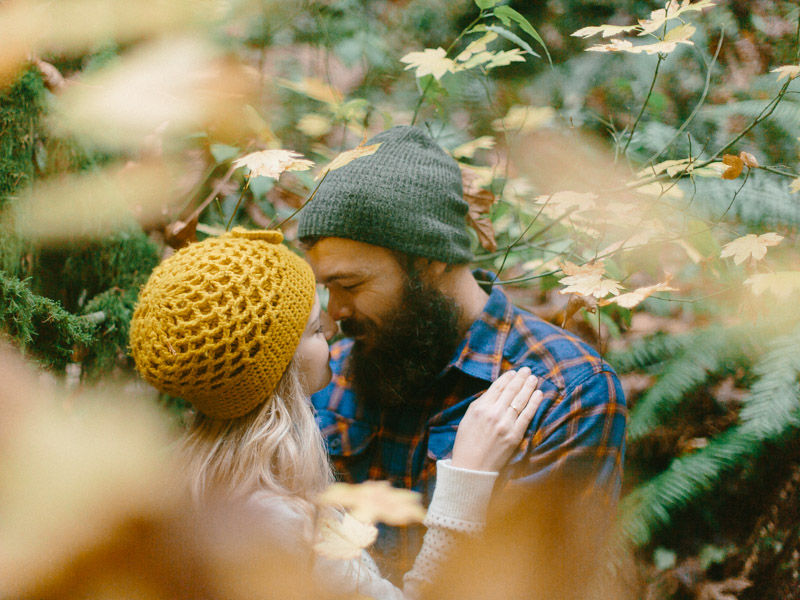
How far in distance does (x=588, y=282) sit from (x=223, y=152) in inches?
44.9

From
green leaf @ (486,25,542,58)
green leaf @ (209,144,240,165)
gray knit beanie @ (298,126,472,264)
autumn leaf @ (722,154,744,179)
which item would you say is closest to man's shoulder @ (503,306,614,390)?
gray knit beanie @ (298,126,472,264)

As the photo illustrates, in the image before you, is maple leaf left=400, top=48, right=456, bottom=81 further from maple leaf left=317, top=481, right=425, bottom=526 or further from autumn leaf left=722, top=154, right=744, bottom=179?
maple leaf left=317, top=481, right=425, bottom=526

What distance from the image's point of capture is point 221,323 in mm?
983

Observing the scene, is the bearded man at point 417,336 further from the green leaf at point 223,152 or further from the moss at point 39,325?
the moss at point 39,325

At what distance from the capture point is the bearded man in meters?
1.22

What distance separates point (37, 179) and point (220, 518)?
99 centimetres

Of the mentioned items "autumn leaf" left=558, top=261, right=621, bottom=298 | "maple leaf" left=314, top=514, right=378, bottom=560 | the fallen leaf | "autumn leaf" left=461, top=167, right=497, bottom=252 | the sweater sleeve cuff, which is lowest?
the sweater sleeve cuff

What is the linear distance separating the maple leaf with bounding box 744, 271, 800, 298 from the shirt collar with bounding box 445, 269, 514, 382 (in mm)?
592

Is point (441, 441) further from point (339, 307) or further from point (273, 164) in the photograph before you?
point (273, 164)

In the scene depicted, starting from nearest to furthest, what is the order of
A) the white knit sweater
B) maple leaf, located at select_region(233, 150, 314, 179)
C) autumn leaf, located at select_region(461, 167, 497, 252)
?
the white knit sweater, maple leaf, located at select_region(233, 150, 314, 179), autumn leaf, located at select_region(461, 167, 497, 252)

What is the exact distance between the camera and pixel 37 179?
1245 millimetres

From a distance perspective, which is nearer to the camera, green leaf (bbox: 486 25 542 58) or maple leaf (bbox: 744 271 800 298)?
maple leaf (bbox: 744 271 800 298)

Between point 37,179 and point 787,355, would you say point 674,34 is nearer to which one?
point 787,355

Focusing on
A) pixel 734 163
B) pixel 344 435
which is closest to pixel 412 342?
pixel 344 435
